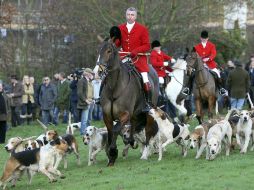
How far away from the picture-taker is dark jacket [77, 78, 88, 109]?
23.6m

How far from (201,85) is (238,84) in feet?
16.2

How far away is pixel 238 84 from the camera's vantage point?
24.3 meters

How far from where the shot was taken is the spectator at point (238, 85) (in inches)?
956

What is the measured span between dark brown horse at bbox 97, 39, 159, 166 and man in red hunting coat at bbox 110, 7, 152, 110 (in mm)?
281

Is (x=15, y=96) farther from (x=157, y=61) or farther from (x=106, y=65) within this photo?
(x=106, y=65)

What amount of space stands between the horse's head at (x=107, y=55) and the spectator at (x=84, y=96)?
27.2ft

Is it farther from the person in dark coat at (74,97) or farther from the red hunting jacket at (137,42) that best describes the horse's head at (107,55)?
the person in dark coat at (74,97)

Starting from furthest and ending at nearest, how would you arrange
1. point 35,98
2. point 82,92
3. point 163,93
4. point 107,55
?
point 35,98 < point 82,92 < point 163,93 < point 107,55


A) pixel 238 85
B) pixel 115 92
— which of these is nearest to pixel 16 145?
pixel 115 92

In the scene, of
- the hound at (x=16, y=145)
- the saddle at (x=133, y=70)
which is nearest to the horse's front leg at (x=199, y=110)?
the saddle at (x=133, y=70)

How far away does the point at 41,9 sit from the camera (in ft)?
120

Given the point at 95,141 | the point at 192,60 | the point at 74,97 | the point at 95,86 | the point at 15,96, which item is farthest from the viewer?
the point at 15,96

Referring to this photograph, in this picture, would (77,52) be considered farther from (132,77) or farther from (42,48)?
(132,77)

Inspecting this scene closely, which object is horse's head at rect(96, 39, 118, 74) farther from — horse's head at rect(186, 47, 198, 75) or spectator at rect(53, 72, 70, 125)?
spectator at rect(53, 72, 70, 125)
